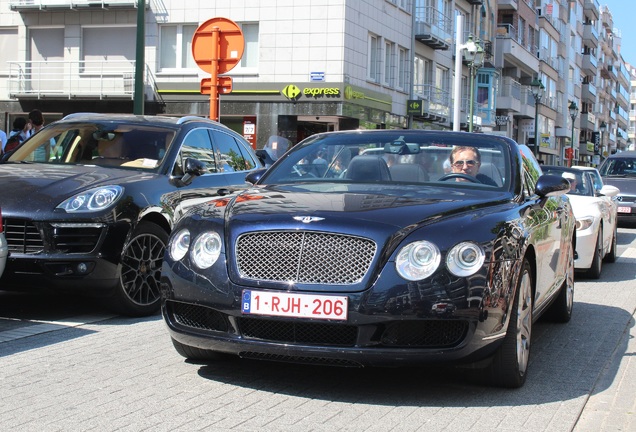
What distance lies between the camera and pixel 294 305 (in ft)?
14.6

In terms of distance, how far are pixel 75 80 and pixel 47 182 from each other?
2687cm

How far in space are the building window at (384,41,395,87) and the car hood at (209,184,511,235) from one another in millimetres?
30393

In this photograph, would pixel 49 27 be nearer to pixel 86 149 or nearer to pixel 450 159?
pixel 86 149

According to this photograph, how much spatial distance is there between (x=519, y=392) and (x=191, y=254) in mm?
1970

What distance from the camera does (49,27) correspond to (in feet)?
109

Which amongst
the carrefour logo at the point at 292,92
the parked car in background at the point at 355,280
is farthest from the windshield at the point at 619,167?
the parked car in background at the point at 355,280

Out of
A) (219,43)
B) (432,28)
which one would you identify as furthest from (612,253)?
(432,28)

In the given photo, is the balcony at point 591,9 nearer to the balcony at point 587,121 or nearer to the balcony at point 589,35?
the balcony at point 589,35

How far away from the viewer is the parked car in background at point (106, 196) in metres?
6.63

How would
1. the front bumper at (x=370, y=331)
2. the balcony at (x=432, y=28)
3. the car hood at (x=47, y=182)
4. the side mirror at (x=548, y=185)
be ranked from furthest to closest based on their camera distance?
1. the balcony at (x=432, y=28)
2. the car hood at (x=47, y=182)
3. the side mirror at (x=548, y=185)
4. the front bumper at (x=370, y=331)

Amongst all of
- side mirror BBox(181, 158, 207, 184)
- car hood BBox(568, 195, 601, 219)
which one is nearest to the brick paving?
side mirror BBox(181, 158, 207, 184)

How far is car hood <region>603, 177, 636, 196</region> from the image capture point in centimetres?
2206

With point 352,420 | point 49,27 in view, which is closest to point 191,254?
point 352,420

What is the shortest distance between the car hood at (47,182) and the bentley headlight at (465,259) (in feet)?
11.3
